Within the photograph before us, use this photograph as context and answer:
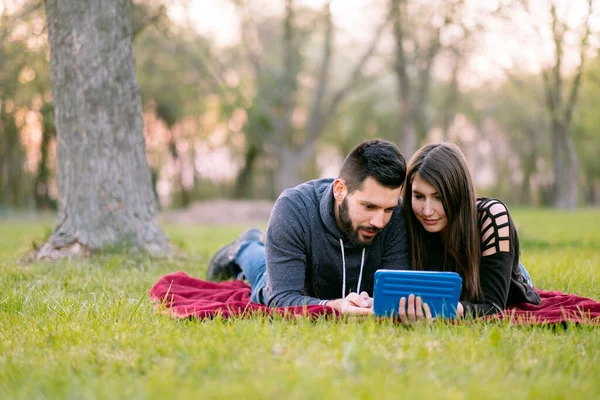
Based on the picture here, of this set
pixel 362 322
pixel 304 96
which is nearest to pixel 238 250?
pixel 362 322

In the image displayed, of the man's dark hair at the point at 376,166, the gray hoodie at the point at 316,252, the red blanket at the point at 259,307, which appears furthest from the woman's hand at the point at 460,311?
the man's dark hair at the point at 376,166

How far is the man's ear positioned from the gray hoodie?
12 cm

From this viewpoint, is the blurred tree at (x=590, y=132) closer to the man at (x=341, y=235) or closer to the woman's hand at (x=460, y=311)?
the man at (x=341, y=235)

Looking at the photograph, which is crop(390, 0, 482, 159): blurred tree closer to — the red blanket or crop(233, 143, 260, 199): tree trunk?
the red blanket

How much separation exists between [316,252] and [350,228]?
1.16ft

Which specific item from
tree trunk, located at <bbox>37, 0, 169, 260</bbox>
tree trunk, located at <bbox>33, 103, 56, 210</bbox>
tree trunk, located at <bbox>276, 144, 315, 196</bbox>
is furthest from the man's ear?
tree trunk, located at <bbox>33, 103, 56, 210</bbox>

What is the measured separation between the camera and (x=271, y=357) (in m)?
2.68

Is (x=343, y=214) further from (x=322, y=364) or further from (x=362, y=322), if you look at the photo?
(x=322, y=364)

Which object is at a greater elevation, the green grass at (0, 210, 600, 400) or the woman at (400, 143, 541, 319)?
the woman at (400, 143, 541, 319)

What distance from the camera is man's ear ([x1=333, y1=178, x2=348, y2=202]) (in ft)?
12.3

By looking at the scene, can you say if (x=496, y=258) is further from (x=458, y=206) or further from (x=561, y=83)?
(x=561, y=83)

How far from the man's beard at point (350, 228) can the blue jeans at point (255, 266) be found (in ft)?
2.65

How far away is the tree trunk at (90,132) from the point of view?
6.22m

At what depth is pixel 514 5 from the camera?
1413 centimetres
